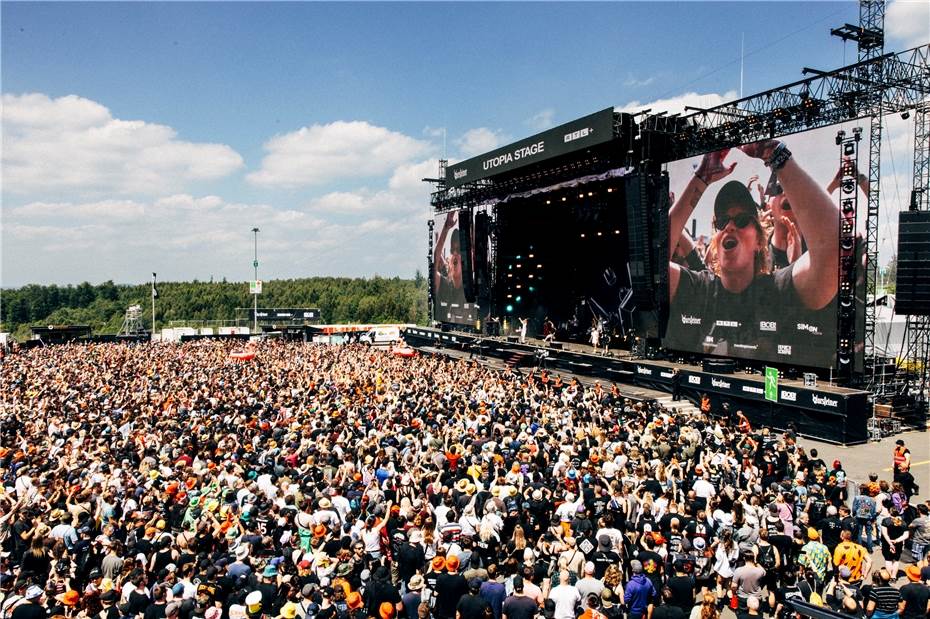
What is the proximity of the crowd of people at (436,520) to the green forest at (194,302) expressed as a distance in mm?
67280


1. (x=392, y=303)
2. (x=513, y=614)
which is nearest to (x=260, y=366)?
(x=513, y=614)

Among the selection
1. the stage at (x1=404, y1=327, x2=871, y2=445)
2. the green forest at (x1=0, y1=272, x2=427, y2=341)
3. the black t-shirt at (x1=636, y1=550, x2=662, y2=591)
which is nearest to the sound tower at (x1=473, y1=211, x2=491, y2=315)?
the stage at (x1=404, y1=327, x2=871, y2=445)

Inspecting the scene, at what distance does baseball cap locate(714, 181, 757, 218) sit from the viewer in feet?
72.1

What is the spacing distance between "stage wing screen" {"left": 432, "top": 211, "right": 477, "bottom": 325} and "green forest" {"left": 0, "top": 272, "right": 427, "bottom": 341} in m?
36.5

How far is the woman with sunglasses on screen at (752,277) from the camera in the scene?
19.7 metres

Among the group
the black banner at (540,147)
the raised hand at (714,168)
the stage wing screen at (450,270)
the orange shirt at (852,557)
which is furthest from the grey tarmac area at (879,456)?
the stage wing screen at (450,270)

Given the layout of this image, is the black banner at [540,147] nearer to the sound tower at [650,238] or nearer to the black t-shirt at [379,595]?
the sound tower at [650,238]

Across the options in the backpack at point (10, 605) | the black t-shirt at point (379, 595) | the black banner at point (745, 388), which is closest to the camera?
the backpack at point (10, 605)

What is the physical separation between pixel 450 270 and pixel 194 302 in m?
66.3

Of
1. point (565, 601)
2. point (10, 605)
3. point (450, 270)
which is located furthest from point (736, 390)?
point (450, 270)

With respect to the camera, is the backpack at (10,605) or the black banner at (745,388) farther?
the black banner at (745,388)

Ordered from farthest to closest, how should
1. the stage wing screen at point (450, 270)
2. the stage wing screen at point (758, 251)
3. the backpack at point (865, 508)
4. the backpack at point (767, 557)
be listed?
the stage wing screen at point (450, 270) → the stage wing screen at point (758, 251) → the backpack at point (865, 508) → the backpack at point (767, 557)

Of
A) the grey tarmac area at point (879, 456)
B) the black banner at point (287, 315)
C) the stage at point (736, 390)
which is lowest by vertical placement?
the grey tarmac area at point (879, 456)

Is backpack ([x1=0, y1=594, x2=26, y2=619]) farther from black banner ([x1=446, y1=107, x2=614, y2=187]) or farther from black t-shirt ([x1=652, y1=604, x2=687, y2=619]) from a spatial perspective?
black banner ([x1=446, y1=107, x2=614, y2=187])
